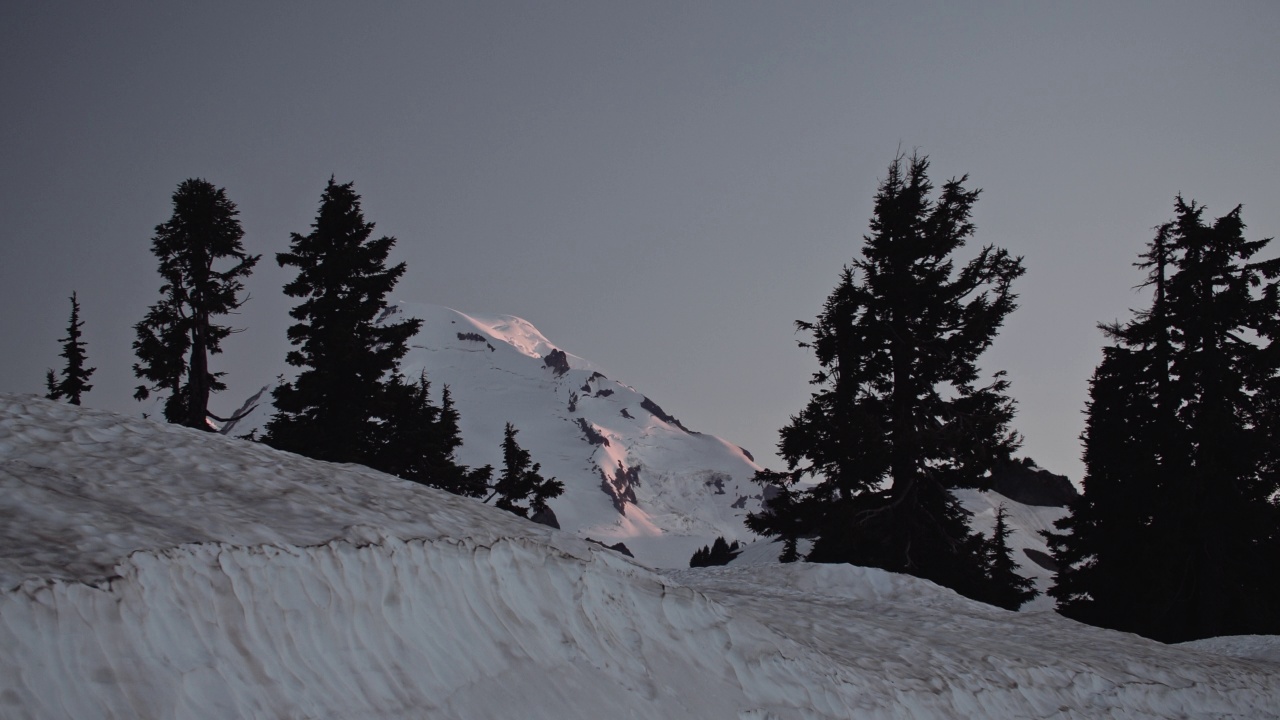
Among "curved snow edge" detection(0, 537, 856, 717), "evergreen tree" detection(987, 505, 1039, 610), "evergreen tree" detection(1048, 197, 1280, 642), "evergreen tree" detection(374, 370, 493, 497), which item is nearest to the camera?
"curved snow edge" detection(0, 537, 856, 717)

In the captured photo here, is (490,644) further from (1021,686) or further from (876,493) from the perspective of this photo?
(876,493)

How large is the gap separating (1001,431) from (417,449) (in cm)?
1758

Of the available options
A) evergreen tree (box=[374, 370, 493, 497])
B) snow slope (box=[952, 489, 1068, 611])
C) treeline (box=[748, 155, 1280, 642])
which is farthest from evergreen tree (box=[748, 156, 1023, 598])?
snow slope (box=[952, 489, 1068, 611])

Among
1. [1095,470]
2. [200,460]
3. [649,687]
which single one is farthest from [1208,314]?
[200,460]

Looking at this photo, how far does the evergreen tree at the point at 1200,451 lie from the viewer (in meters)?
22.5

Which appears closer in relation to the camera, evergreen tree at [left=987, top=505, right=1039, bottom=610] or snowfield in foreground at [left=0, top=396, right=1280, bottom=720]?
snowfield in foreground at [left=0, top=396, right=1280, bottom=720]

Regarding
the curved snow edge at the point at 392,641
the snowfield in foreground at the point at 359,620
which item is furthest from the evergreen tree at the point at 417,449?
the curved snow edge at the point at 392,641

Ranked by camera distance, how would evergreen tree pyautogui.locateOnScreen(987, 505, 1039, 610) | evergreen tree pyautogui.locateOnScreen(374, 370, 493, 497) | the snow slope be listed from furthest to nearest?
the snow slope, evergreen tree pyautogui.locateOnScreen(374, 370, 493, 497), evergreen tree pyautogui.locateOnScreen(987, 505, 1039, 610)

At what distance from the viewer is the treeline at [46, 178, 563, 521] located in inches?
976

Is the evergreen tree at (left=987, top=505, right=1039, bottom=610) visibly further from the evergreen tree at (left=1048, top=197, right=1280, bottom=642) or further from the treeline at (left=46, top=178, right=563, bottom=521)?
the treeline at (left=46, top=178, right=563, bottom=521)

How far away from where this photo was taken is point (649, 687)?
560cm

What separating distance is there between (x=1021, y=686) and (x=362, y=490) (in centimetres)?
608

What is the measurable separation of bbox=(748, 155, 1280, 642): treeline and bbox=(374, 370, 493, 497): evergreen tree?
10.8 meters

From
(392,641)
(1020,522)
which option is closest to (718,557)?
(1020,522)
